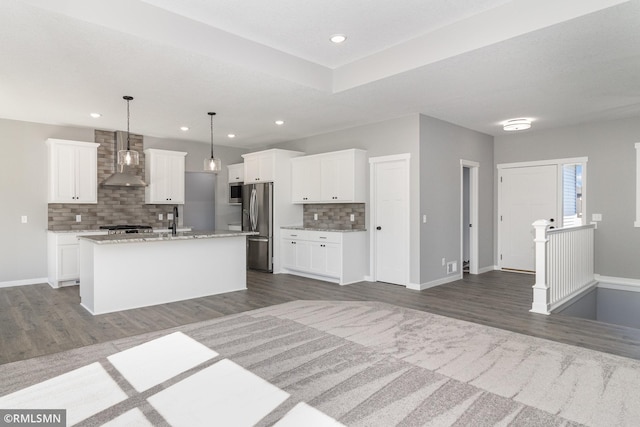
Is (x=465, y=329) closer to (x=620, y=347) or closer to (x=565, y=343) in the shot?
(x=565, y=343)

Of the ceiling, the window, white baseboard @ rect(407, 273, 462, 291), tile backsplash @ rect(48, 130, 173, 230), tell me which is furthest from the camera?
the window

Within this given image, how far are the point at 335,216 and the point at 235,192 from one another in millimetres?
2727

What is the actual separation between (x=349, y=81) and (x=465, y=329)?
305 cm

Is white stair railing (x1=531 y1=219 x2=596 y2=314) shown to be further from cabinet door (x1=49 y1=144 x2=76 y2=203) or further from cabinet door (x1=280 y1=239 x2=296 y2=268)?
cabinet door (x1=49 y1=144 x2=76 y2=203)

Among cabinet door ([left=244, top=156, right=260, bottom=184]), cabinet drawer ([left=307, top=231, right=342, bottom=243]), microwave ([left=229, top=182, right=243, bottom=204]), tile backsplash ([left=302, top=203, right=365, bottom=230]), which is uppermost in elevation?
cabinet door ([left=244, top=156, right=260, bottom=184])

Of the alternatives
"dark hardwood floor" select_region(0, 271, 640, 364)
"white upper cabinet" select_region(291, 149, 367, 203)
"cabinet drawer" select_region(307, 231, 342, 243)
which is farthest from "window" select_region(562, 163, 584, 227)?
"cabinet drawer" select_region(307, 231, 342, 243)

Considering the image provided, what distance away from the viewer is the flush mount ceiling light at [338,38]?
3.78 meters

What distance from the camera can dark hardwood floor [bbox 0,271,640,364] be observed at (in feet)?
11.7

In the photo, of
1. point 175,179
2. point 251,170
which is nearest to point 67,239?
point 175,179

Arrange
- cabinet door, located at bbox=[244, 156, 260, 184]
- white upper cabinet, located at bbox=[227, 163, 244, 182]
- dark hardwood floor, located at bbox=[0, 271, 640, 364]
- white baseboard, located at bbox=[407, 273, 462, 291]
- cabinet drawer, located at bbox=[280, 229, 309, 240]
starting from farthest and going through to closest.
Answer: white upper cabinet, located at bbox=[227, 163, 244, 182] → cabinet door, located at bbox=[244, 156, 260, 184] → cabinet drawer, located at bbox=[280, 229, 309, 240] → white baseboard, located at bbox=[407, 273, 462, 291] → dark hardwood floor, located at bbox=[0, 271, 640, 364]

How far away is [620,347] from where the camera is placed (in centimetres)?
335

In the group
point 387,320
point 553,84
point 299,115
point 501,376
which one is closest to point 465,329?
point 387,320

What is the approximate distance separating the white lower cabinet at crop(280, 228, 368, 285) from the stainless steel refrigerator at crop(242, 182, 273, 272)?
44cm

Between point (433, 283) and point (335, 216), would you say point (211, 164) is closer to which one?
point (335, 216)
